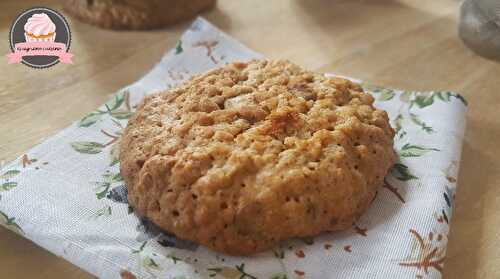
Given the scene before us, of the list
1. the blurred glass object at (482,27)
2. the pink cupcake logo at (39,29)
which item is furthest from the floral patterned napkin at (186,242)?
the blurred glass object at (482,27)

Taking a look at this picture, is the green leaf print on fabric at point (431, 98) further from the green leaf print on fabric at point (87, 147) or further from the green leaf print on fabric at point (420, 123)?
the green leaf print on fabric at point (87, 147)

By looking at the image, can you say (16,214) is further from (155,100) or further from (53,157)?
(155,100)

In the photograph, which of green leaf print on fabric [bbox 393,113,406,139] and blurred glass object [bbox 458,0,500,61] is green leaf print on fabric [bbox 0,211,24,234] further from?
blurred glass object [bbox 458,0,500,61]

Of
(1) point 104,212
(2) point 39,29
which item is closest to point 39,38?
(2) point 39,29

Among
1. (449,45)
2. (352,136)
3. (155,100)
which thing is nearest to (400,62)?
(449,45)

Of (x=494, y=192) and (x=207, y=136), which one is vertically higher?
(x=207, y=136)
